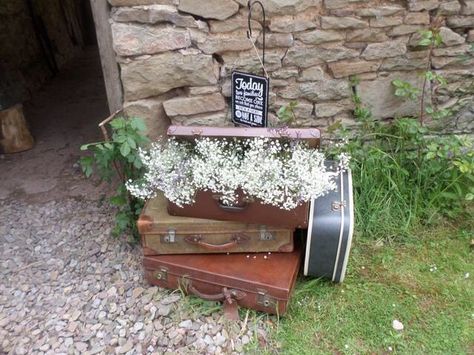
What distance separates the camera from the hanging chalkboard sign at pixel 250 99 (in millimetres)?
2281

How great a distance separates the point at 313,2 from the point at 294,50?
0.26 meters

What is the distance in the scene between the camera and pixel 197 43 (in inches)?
A: 89.7

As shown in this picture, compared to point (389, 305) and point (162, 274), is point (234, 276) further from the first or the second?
point (389, 305)

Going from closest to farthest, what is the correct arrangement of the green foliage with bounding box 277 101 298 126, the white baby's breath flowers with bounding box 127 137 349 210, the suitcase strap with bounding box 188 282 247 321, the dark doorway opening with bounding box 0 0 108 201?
the white baby's breath flowers with bounding box 127 137 349 210 < the suitcase strap with bounding box 188 282 247 321 < the green foliage with bounding box 277 101 298 126 < the dark doorway opening with bounding box 0 0 108 201

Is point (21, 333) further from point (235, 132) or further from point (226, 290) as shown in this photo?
point (235, 132)

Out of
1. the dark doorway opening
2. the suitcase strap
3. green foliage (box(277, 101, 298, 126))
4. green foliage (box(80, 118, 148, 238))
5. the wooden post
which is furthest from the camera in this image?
the dark doorway opening

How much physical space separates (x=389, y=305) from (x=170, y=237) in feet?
3.69

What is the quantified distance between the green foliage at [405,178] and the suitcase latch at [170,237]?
1.08m

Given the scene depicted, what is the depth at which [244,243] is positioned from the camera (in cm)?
208

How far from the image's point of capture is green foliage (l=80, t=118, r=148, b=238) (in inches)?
83.4

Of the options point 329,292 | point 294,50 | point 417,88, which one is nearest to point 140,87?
point 294,50

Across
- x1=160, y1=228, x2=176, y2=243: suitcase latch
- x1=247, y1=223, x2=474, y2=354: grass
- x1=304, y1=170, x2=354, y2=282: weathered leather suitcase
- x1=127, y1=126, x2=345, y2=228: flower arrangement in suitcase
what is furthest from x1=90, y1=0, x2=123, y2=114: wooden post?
x1=247, y1=223, x2=474, y2=354: grass

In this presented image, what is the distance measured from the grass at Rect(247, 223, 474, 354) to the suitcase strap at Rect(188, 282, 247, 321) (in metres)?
0.17

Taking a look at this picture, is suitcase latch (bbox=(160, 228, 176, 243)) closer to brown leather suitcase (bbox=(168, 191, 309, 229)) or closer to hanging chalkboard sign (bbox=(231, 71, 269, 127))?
brown leather suitcase (bbox=(168, 191, 309, 229))
